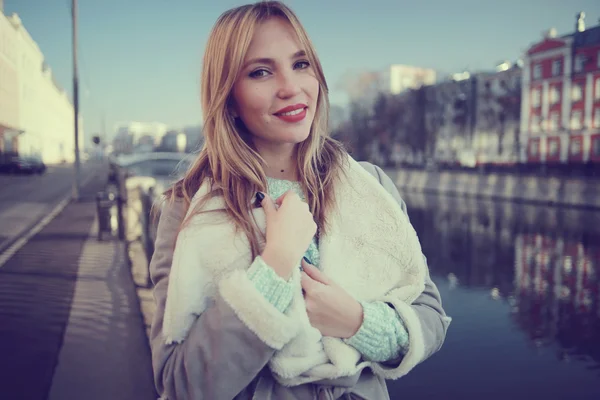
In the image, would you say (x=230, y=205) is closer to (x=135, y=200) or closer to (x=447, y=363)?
(x=447, y=363)

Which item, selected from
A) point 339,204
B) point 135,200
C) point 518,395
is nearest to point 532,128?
point 135,200

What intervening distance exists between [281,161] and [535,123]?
155 ft

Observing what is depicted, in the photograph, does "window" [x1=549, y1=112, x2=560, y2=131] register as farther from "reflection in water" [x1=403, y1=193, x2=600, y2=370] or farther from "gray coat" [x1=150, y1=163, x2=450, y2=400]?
"gray coat" [x1=150, y1=163, x2=450, y2=400]

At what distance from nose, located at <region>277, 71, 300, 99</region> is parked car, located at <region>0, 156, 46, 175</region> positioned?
384 inches

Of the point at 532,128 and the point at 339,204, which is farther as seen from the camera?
the point at 532,128

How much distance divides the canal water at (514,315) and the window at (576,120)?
28450mm

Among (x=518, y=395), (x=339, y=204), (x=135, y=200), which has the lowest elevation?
(x=518, y=395)

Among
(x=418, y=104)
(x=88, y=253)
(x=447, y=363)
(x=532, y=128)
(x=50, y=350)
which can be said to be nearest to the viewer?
(x=50, y=350)

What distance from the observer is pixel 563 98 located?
40469 mm

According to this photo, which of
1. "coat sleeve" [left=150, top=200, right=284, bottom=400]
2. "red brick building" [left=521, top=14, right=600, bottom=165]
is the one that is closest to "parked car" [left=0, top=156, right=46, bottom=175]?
"coat sleeve" [left=150, top=200, right=284, bottom=400]

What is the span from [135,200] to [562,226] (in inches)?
492

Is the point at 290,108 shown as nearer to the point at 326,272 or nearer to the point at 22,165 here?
the point at 326,272

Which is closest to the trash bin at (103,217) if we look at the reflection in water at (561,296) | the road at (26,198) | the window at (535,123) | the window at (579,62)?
the road at (26,198)

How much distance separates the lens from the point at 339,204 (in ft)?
4.85
